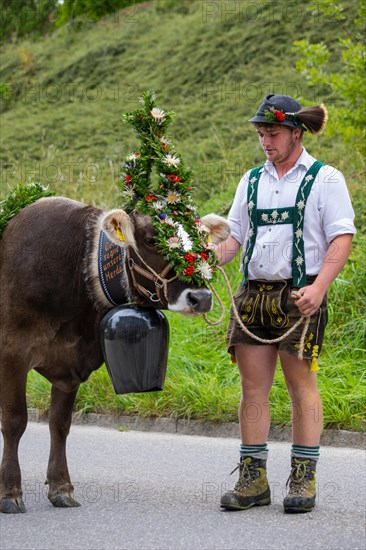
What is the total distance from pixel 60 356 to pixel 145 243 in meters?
0.97

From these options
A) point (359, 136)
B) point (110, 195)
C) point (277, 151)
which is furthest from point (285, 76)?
point (277, 151)

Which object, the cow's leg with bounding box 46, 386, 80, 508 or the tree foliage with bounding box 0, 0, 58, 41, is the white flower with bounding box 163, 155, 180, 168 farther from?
the tree foliage with bounding box 0, 0, 58, 41

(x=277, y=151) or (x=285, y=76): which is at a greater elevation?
(x=285, y=76)

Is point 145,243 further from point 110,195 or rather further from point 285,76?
point 285,76

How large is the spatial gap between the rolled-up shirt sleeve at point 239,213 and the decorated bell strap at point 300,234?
0.41m

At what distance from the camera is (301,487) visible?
5551 millimetres

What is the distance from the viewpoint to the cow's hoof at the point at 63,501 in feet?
19.7

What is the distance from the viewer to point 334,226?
17.7 ft

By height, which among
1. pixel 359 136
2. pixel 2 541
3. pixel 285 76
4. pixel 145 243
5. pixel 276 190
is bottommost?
pixel 2 541

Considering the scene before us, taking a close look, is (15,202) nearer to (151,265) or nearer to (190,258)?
(151,265)

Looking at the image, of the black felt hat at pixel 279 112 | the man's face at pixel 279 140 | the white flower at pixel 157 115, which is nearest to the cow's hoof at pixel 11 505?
the white flower at pixel 157 115

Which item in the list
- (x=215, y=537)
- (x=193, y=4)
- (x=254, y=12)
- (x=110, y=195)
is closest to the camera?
(x=215, y=537)

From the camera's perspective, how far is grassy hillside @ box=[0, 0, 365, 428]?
8883 mm

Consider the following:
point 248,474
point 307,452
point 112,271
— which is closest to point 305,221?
point 112,271
